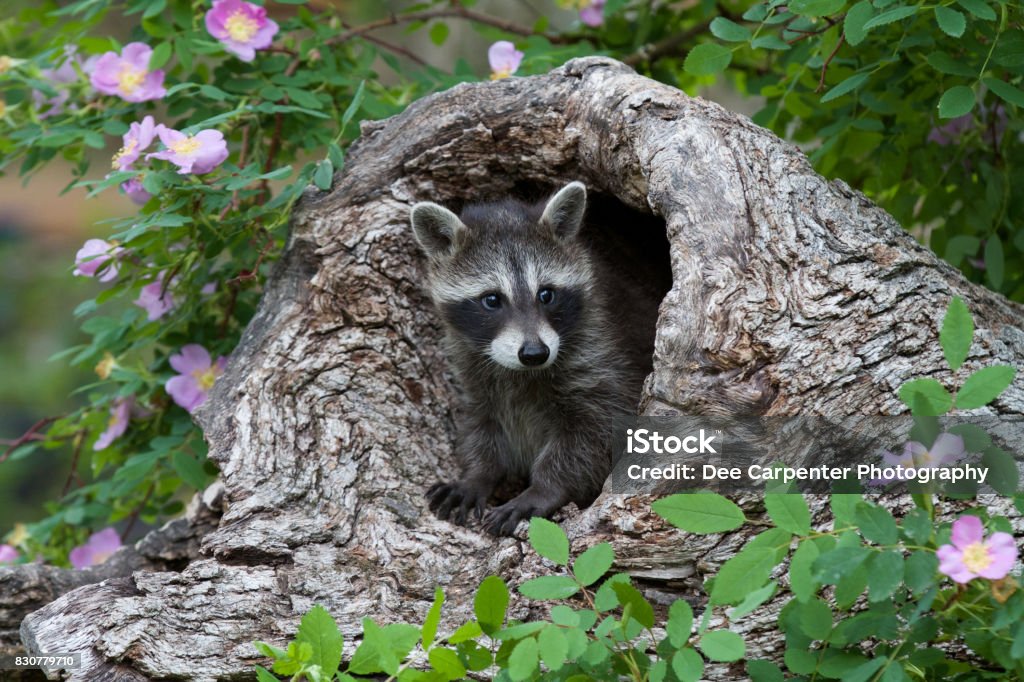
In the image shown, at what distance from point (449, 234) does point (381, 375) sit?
637mm

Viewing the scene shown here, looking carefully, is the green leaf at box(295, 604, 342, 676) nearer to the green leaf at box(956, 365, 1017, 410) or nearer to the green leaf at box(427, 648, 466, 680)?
the green leaf at box(427, 648, 466, 680)

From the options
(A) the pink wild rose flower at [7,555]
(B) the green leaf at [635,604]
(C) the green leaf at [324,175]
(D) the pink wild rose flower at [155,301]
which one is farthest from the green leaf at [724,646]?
(A) the pink wild rose flower at [7,555]

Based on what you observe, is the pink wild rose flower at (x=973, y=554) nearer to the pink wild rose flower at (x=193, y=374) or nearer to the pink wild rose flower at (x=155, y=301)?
the pink wild rose flower at (x=193, y=374)

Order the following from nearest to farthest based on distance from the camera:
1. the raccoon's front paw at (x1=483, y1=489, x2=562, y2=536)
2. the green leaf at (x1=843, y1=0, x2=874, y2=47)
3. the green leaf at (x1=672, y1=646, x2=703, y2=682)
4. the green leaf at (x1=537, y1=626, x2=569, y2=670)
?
the green leaf at (x1=537, y1=626, x2=569, y2=670), the green leaf at (x1=672, y1=646, x2=703, y2=682), the green leaf at (x1=843, y1=0, x2=874, y2=47), the raccoon's front paw at (x1=483, y1=489, x2=562, y2=536)

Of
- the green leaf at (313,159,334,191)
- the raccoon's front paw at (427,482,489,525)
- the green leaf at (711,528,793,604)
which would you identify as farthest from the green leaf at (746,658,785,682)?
the green leaf at (313,159,334,191)

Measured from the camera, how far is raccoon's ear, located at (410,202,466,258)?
13.2 ft

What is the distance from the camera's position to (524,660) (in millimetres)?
2309

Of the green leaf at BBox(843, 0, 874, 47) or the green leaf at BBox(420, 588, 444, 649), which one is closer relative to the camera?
the green leaf at BBox(420, 588, 444, 649)

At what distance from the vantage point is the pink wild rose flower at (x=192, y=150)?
146 inches

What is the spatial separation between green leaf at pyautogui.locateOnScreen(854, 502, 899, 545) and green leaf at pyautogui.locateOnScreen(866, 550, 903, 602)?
31 millimetres

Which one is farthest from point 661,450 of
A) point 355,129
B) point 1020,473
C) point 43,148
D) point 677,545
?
point 43,148

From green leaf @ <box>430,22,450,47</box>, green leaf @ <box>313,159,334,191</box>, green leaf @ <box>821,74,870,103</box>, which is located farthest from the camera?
green leaf @ <box>430,22,450,47</box>

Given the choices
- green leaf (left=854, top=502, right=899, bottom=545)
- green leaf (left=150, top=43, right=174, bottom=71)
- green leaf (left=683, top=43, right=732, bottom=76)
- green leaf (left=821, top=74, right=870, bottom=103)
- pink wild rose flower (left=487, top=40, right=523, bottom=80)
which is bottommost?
green leaf (left=150, top=43, right=174, bottom=71)

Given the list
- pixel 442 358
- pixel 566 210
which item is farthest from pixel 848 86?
pixel 442 358
